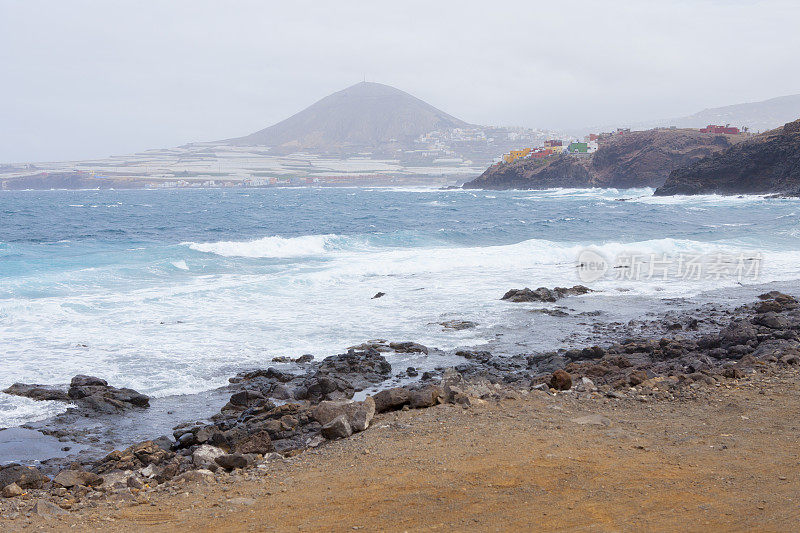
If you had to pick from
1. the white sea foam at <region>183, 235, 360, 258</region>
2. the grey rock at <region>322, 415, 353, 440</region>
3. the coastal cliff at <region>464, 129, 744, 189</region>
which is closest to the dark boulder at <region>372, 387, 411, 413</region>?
the grey rock at <region>322, 415, 353, 440</region>

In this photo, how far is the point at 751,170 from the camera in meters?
60.4

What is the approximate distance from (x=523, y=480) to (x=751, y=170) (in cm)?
6571

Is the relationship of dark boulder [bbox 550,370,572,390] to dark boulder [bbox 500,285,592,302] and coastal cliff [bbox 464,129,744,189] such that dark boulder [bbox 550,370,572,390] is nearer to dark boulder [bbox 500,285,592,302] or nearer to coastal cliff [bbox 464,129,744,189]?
dark boulder [bbox 500,285,592,302]

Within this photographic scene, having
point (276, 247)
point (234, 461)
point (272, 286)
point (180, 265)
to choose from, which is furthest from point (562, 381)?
point (276, 247)

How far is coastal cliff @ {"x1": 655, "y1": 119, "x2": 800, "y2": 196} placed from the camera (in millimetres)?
56156

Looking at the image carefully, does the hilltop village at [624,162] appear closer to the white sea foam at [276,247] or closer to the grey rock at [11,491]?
the white sea foam at [276,247]

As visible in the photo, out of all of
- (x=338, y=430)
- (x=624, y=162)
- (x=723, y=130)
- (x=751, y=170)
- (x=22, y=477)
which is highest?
(x=723, y=130)

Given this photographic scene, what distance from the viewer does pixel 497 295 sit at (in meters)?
16.1

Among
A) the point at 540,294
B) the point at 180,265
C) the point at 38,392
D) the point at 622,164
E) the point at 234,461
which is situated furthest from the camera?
the point at 622,164

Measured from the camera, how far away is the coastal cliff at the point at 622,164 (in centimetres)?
8671

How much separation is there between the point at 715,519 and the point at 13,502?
17.4 feet

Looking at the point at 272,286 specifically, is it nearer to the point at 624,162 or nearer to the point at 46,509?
the point at 46,509

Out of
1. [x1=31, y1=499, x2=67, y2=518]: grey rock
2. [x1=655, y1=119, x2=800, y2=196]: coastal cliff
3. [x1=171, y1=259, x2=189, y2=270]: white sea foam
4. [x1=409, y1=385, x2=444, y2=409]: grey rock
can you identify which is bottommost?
[x1=171, y1=259, x2=189, y2=270]: white sea foam

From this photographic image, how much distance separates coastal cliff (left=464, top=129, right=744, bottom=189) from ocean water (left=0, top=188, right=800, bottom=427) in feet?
177
